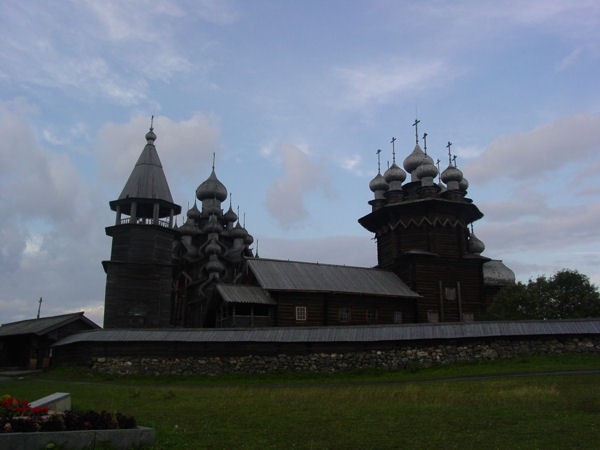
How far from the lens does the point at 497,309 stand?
34719 mm

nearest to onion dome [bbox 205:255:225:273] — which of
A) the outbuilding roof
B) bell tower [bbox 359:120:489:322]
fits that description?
bell tower [bbox 359:120:489:322]

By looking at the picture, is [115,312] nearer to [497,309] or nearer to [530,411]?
[497,309]

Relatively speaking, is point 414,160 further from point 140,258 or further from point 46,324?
point 46,324

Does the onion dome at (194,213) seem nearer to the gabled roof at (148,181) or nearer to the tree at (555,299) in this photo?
the gabled roof at (148,181)

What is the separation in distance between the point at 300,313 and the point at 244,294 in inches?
141

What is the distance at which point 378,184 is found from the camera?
4444cm

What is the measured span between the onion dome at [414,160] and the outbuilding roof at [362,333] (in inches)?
793

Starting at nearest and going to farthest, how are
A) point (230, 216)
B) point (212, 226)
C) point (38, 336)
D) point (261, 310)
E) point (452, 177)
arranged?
point (38, 336) → point (261, 310) → point (452, 177) → point (212, 226) → point (230, 216)

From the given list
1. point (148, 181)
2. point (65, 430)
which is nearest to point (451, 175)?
point (148, 181)

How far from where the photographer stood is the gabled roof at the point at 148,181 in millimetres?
41188

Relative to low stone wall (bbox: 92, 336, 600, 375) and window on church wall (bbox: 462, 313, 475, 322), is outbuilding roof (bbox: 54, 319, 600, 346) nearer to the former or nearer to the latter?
low stone wall (bbox: 92, 336, 600, 375)

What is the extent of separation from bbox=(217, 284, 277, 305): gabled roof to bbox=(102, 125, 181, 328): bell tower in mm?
8435

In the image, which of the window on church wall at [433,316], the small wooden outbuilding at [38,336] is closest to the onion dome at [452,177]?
the window on church wall at [433,316]

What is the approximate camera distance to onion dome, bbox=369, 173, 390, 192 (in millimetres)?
44375
